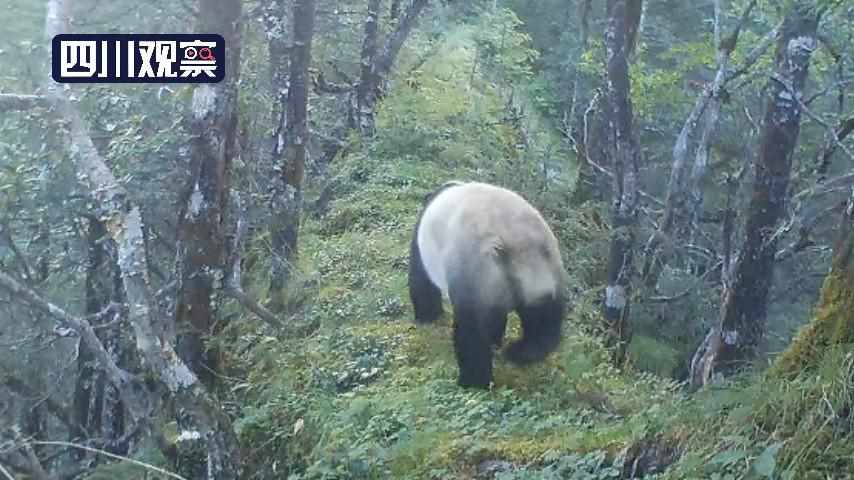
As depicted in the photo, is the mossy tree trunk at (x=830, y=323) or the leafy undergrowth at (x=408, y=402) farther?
the leafy undergrowth at (x=408, y=402)

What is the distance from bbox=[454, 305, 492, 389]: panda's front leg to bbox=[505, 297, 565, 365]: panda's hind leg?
37 cm

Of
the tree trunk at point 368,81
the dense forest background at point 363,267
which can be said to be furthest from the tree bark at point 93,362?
the tree trunk at point 368,81

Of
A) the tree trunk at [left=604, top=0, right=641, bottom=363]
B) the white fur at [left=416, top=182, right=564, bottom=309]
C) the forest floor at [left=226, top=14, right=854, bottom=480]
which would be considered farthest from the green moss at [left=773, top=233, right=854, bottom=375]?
the tree trunk at [left=604, top=0, right=641, bottom=363]

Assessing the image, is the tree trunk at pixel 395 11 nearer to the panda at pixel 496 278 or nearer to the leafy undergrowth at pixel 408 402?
the leafy undergrowth at pixel 408 402

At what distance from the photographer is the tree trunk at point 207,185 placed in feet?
20.8

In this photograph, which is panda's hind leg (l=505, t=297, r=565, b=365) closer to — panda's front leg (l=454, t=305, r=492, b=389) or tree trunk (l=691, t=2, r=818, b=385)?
panda's front leg (l=454, t=305, r=492, b=389)

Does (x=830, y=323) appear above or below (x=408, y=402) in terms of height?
above

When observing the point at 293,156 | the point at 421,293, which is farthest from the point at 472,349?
the point at 293,156

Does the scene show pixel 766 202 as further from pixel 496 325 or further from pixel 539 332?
pixel 496 325

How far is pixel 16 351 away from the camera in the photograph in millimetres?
11297

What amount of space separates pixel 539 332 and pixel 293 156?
3266 millimetres

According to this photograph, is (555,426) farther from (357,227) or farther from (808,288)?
(808,288)

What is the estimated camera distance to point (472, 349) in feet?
21.4

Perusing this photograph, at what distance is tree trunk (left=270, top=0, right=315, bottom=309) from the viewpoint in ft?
29.7
